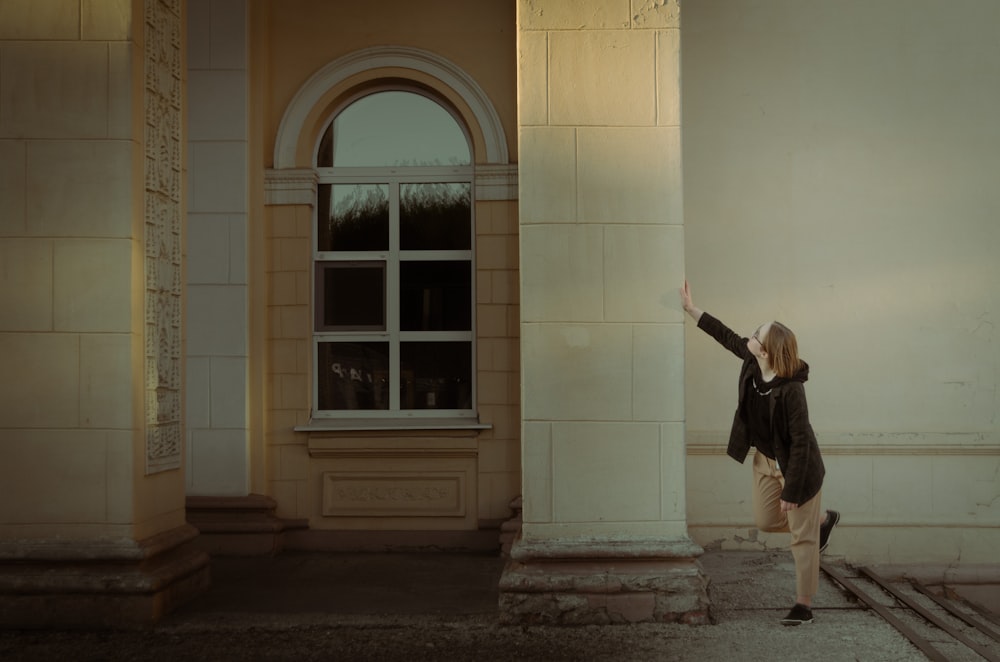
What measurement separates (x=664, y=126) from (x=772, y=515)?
2.24m

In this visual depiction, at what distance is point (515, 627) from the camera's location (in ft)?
19.6

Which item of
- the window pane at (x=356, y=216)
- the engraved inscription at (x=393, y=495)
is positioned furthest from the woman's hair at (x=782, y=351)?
the window pane at (x=356, y=216)

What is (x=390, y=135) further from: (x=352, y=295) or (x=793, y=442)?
(x=793, y=442)

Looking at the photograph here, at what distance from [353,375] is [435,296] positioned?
957 millimetres

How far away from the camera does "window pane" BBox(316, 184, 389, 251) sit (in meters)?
9.39

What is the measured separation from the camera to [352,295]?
9375 millimetres

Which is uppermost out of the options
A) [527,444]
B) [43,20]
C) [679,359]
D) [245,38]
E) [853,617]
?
[245,38]

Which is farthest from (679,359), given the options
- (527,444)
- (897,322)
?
(897,322)

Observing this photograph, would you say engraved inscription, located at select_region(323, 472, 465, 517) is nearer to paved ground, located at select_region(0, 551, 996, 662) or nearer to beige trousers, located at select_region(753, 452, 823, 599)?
paved ground, located at select_region(0, 551, 996, 662)

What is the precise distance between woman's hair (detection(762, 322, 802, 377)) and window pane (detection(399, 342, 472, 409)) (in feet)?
12.3

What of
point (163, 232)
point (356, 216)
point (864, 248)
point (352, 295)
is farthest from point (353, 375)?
point (864, 248)

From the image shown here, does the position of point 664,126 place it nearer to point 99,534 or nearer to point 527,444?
point 527,444

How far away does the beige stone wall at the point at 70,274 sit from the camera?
6.14 meters

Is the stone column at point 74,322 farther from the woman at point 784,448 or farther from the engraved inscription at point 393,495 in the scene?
the woman at point 784,448
